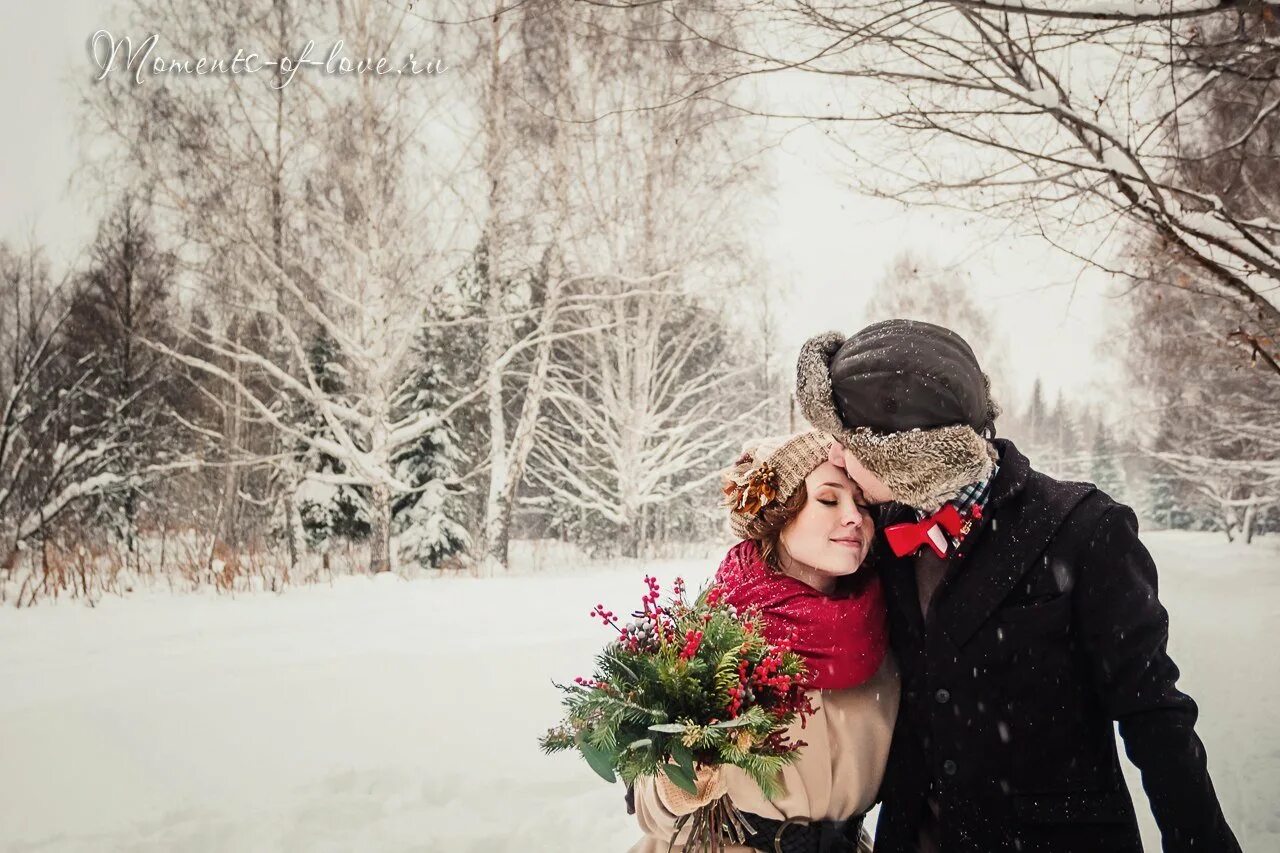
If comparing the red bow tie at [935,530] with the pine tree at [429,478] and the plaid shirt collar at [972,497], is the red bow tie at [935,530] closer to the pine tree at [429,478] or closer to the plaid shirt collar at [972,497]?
the plaid shirt collar at [972,497]

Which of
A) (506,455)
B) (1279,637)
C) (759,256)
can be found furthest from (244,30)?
(1279,637)

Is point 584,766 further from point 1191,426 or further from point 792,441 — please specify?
point 1191,426

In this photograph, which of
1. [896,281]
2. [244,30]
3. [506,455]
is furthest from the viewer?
[896,281]

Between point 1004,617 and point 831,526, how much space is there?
1.27ft

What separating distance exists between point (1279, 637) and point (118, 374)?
1721 centimetres

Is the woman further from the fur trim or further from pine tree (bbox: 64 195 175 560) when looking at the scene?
pine tree (bbox: 64 195 175 560)

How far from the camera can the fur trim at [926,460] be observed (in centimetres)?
145

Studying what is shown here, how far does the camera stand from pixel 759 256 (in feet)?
40.5

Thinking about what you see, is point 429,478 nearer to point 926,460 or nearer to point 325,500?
point 325,500

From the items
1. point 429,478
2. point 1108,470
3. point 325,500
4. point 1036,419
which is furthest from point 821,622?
point 1036,419

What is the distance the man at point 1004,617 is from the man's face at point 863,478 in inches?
0.5

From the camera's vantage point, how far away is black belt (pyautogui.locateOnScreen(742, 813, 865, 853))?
5.37 ft

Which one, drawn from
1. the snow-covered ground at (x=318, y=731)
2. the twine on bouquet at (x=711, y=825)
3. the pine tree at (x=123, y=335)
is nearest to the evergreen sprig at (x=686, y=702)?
the twine on bouquet at (x=711, y=825)

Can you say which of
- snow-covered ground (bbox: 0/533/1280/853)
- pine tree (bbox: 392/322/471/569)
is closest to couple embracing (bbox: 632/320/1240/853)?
snow-covered ground (bbox: 0/533/1280/853)
